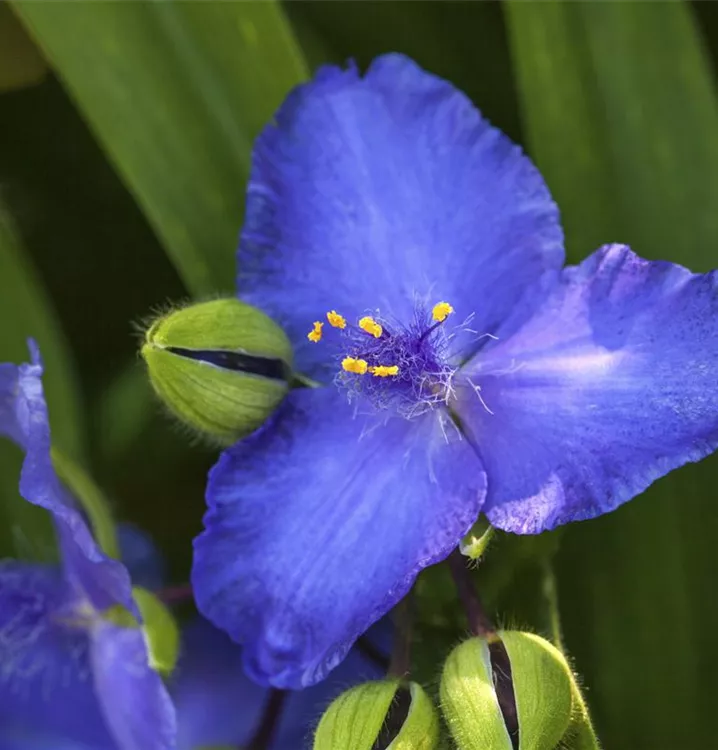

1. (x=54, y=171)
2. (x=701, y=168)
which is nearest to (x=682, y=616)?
(x=701, y=168)

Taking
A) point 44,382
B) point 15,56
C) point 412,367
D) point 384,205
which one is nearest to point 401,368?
point 412,367

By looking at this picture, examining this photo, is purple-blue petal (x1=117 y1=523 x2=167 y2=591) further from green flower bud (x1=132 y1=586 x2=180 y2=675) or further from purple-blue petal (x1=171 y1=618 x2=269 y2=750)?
green flower bud (x1=132 y1=586 x2=180 y2=675)

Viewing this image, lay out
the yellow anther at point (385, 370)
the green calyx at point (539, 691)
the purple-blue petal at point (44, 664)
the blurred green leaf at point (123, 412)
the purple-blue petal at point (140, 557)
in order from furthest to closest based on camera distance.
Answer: the blurred green leaf at point (123, 412), the purple-blue petal at point (140, 557), the purple-blue petal at point (44, 664), the yellow anther at point (385, 370), the green calyx at point (539, 691)

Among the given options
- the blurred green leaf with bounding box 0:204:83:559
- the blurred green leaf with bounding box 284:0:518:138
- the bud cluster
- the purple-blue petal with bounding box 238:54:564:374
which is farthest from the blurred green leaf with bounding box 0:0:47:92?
the bud cluster

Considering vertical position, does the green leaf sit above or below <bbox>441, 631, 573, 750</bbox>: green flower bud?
above

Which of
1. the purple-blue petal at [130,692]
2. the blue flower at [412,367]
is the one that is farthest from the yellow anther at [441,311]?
the purple-blue petal at [130,692]

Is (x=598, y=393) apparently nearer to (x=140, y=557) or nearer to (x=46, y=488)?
(x=46, y=488)

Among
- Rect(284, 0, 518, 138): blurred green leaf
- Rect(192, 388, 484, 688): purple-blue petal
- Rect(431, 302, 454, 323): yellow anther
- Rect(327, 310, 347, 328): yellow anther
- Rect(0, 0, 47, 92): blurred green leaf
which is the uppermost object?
Rect(0, 0, 47, 92): blurred green leaf

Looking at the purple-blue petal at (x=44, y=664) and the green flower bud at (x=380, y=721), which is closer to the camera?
the green flower bud at (x=380, y=721)

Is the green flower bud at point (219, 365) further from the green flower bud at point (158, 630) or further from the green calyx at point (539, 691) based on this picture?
the green calyx at point (539, 691)
